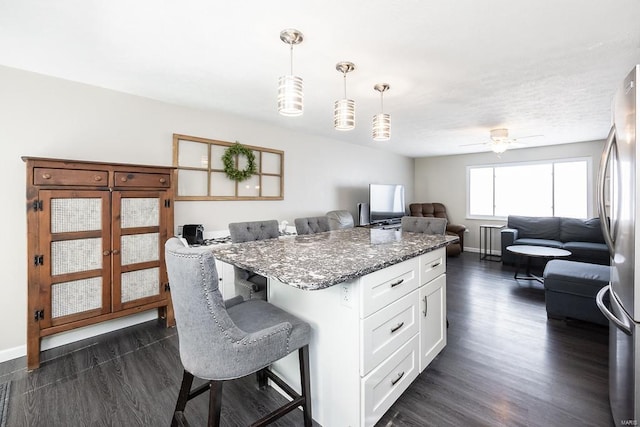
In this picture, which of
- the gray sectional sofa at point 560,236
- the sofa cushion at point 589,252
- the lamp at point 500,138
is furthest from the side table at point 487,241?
the lamp at point 500,138

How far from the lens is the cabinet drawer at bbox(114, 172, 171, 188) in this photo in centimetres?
252

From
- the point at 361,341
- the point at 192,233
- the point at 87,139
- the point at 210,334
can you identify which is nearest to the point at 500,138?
the point at 361,341

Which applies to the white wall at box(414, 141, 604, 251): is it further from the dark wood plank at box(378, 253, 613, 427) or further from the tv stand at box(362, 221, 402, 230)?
the dark wood plank at box(378, 253, 613, 427)

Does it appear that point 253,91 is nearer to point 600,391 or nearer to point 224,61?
point 224,61

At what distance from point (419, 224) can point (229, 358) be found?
2328mm

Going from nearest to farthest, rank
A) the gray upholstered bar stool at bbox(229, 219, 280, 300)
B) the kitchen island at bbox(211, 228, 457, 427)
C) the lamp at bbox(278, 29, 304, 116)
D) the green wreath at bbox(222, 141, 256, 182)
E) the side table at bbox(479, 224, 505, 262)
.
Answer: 1. the kitchen island at bbox(211, 228, 457, 427)
2. the lamp at bbox(278, 29, 304, 116)
3. the gray upholstered bar stool at bbox(229, 219, 280, 300)
4. the green wreath at bbox(222, 141, 256, 182)
5. the side table at bbox(479, 224, 505, 262)

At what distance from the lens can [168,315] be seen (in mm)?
2840

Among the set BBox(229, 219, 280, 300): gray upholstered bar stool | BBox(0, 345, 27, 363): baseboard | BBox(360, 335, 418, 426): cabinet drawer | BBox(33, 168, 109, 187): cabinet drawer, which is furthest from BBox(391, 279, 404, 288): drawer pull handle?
BBox(0, 345, 27, 363): baseboard

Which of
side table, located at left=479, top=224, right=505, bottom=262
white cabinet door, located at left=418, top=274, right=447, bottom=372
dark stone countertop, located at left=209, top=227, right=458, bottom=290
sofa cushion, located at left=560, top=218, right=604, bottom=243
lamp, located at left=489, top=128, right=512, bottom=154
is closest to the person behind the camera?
dark stone countertop, located at left=209, top=227, right=458, bottom=290

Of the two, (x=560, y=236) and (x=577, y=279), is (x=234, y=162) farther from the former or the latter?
(x=560, y=236)

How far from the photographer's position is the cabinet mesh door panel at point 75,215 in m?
2.23

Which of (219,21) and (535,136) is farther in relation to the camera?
(535,136)

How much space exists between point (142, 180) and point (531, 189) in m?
7.06

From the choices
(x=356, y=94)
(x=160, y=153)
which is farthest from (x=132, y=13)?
(x=356, y=94)
